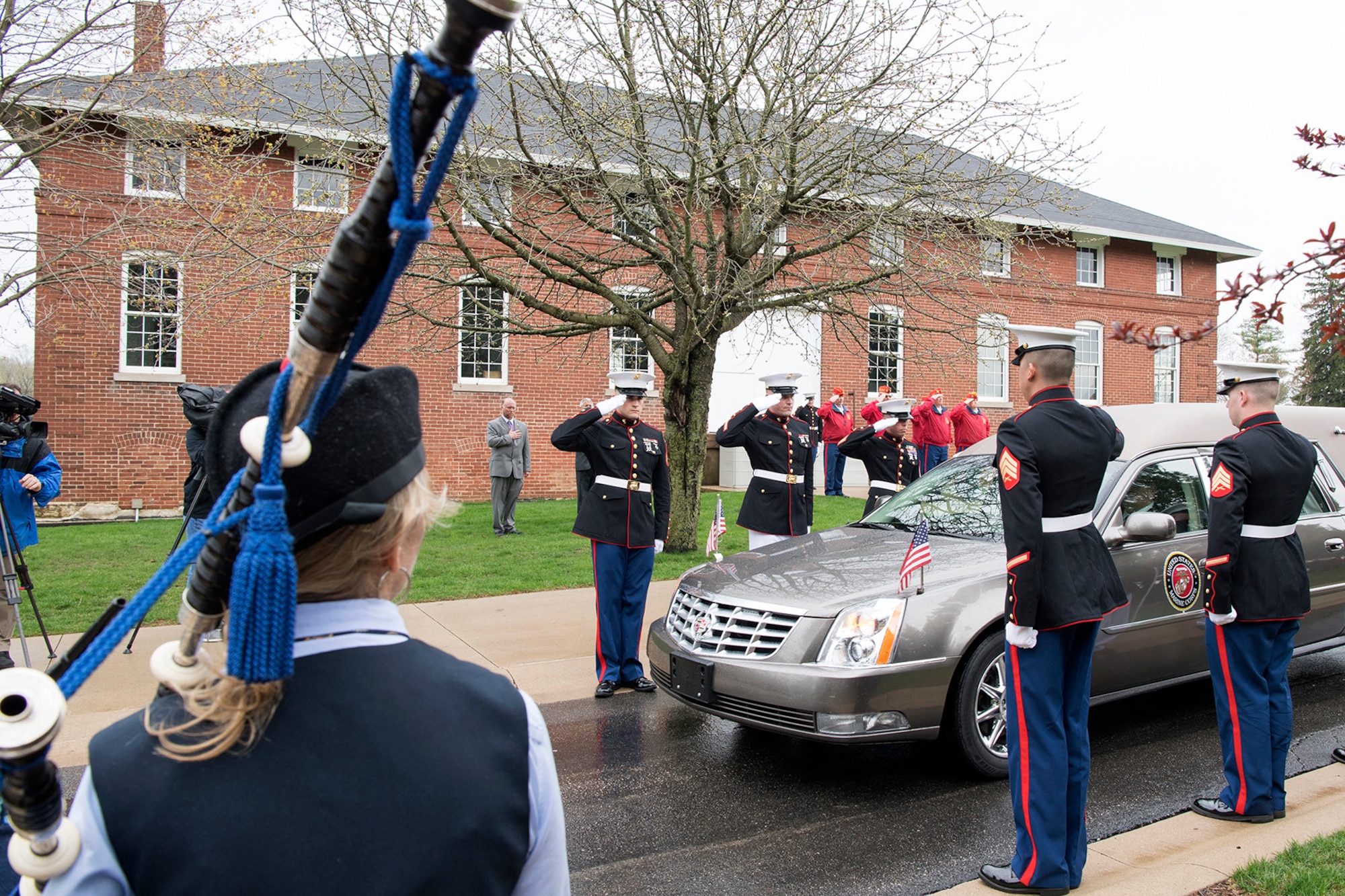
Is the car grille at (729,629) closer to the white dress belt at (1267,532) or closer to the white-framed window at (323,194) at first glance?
the white dress belt at (1267,532)

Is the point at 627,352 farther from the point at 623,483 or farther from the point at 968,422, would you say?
the point at 623,483

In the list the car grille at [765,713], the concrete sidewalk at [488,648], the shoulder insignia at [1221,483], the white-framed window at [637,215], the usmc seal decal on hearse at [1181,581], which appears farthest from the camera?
the white-framed window at [637,215]

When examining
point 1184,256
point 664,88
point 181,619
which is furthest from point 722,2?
point 1184,256

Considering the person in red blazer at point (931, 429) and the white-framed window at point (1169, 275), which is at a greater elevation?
the white-framed window at point (1169, 275)

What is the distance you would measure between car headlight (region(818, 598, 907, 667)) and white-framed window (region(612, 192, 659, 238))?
23.8ft

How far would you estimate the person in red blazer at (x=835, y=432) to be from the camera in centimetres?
1512

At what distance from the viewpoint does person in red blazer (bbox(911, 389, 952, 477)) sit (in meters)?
15.2

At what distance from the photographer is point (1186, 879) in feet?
11.6

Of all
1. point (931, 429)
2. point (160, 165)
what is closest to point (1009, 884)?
point (160, 165)

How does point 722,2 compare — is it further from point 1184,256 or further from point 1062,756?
point 1184,256

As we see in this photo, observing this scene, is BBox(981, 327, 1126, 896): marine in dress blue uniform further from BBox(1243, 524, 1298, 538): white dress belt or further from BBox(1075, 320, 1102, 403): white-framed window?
BBox(1075, 320, 1102, 403): white-framed window

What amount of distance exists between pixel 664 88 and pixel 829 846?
28.5 feet

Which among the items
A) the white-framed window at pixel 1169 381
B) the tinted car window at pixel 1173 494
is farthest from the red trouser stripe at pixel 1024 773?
the white-framed window at pixel 1169 381

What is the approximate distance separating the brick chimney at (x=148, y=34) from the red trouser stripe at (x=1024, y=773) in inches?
418
